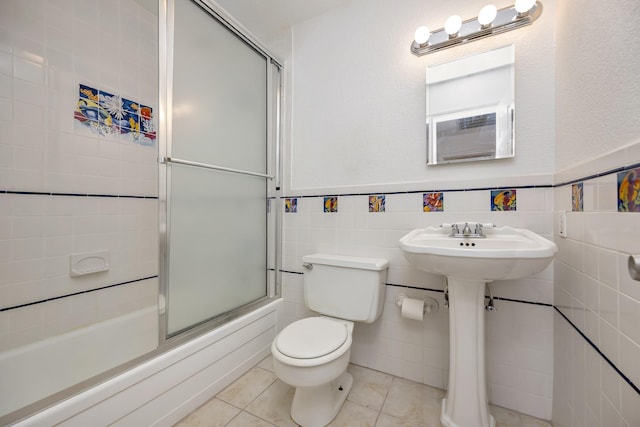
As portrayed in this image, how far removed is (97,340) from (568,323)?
2.36 metres

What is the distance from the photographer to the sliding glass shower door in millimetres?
1193

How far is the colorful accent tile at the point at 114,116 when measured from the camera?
1482mm

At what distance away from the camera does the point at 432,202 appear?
54.9 inches

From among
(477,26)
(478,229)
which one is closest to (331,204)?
(478,229)

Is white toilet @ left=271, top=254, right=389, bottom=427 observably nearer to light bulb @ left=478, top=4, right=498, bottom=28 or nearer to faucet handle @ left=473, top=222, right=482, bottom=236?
faucet handle @ left=473, top=222, right=482, bottom=236

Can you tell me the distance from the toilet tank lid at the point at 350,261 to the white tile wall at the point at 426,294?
0.08 meters

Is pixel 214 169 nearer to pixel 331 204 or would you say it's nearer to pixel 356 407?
pixel 331 204

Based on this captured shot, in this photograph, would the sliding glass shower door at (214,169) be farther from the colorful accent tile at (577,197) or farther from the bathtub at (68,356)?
the colorful accent tile at (577,197)

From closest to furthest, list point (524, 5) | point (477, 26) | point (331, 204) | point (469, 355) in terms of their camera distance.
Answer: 1. point (469, 355)
2. point (524, 5)
3. point (477, 26)
4. point (331, 204)

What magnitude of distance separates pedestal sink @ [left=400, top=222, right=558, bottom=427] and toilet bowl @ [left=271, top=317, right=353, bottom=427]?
0.48 metres

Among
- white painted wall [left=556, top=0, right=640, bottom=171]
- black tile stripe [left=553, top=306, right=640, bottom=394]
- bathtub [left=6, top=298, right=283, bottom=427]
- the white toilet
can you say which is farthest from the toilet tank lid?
white painted wall [left=556, top=0, right=640, bottom=171]

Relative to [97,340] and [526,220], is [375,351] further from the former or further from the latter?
[97,340]

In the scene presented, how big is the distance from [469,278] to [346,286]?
2.18ft

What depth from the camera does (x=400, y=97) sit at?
1501mm
